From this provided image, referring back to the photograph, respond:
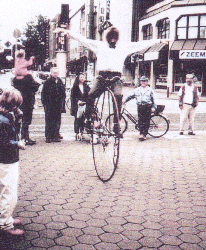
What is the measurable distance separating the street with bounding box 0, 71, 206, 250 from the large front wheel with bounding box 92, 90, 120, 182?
208mm

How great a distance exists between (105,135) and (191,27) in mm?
32006

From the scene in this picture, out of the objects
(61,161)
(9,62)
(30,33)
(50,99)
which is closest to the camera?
(61,161)

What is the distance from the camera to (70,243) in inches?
135

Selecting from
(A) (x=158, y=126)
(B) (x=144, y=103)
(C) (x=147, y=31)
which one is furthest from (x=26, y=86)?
(C) (x=147, y=31)

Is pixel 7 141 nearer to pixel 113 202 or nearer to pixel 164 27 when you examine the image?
pixel 113 202

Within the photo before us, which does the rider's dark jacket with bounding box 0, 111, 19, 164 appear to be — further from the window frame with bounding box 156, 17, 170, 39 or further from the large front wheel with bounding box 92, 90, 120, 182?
the window frame with bounding box 156, 17, 170, 39

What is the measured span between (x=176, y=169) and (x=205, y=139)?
408cm

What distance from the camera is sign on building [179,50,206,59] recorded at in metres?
32.6

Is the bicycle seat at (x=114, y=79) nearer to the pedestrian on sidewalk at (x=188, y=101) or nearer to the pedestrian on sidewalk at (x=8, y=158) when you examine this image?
the pedestrian on sidewalk at (x=8, y=158)

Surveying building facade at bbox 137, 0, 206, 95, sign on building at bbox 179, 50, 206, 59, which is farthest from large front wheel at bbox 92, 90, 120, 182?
sign on building at bbox 179, 50, 206, 59

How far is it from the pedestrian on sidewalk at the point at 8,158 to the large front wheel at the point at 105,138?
6.26 ft

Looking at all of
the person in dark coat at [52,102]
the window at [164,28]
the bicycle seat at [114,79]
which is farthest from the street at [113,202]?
the window at [164,28]

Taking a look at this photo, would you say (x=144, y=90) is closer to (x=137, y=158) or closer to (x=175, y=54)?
(x=137, y=158)

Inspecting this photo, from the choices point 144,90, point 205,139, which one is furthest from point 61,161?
point 205,139
